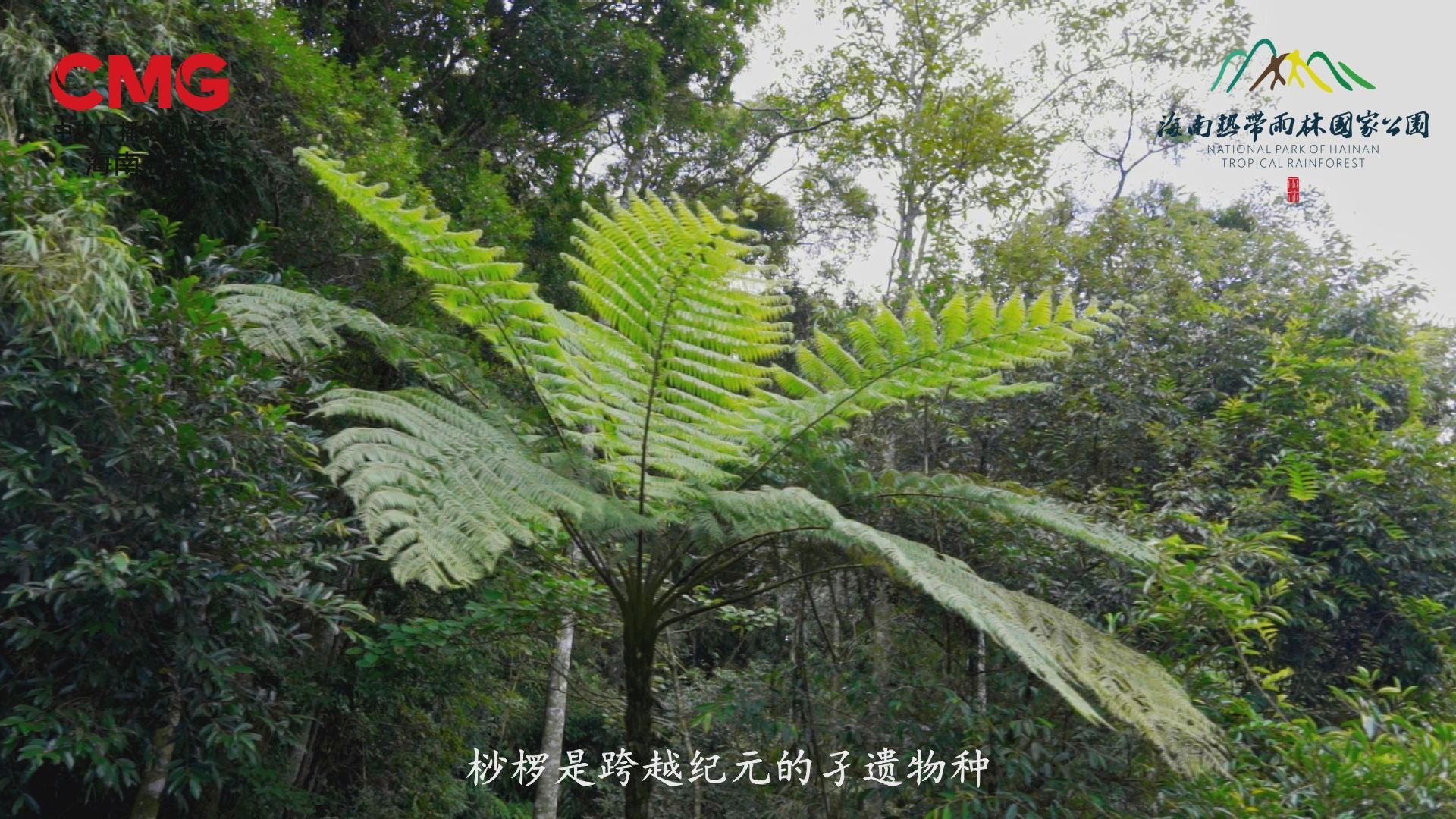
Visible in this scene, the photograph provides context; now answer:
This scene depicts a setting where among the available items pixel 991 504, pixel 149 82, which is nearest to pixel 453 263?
pixel 991 504

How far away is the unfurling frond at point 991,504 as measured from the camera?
8.29 feet

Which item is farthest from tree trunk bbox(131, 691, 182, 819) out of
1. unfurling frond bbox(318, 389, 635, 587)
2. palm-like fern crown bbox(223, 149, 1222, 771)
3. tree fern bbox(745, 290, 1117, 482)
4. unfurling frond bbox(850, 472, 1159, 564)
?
unfurling frond bbox(850, 472, 1159, 564)

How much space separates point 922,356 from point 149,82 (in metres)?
3.35

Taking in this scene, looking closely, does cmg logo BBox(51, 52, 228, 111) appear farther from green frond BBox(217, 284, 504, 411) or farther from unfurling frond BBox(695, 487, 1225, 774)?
unfurling frond BBox(695, 487, 1225, 774)

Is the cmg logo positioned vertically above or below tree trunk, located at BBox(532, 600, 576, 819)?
above

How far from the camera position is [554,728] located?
4.89 m

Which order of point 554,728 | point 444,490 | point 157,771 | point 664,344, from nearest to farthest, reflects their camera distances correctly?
point 444,490, point 664,344, point 157,771, point 554,728

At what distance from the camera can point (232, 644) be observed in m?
3.01

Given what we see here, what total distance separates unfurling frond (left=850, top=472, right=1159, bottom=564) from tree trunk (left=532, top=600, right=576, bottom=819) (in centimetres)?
245

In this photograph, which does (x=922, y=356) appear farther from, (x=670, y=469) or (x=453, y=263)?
(x=453, y=263)

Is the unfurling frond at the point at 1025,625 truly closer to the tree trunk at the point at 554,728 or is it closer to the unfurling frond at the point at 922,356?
the unfurling frond at the point at 922,356

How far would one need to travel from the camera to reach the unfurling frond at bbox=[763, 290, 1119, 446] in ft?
8.19

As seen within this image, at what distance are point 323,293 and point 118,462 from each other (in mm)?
1355

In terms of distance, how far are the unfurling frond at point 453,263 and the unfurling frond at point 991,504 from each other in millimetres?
1088
